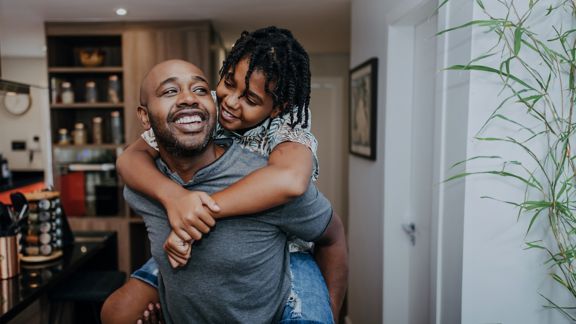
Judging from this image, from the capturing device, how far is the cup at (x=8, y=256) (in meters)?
1.74

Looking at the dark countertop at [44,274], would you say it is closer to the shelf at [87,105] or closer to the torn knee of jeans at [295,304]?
the torn knee of jeans at [295,304]

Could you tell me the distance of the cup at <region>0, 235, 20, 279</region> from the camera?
1.74 meters

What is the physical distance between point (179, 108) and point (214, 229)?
0.88 ft

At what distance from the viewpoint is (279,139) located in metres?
1.06

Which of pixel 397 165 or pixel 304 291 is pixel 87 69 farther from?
pixel 304 291

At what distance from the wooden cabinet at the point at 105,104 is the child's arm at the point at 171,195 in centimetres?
270

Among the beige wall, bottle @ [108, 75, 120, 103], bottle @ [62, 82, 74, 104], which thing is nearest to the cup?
bottle @ [108, 75, 120, 103]

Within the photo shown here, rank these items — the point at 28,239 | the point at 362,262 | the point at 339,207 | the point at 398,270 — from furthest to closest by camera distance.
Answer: the point at 339,207, the point at 362,262, the point at 398,270, the point at 28,239

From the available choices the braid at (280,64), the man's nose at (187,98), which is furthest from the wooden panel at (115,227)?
the man's nose at (187,98)

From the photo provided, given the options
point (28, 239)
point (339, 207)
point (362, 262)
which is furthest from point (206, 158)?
point (339, 207)

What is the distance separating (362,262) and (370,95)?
110cm

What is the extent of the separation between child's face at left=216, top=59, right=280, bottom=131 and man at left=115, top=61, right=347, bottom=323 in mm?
130

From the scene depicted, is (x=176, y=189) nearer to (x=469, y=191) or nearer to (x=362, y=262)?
(x=469, y=191)

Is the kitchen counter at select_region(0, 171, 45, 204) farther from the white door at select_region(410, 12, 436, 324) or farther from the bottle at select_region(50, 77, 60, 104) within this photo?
the white door at select_region(410, 12, 436, 324)
